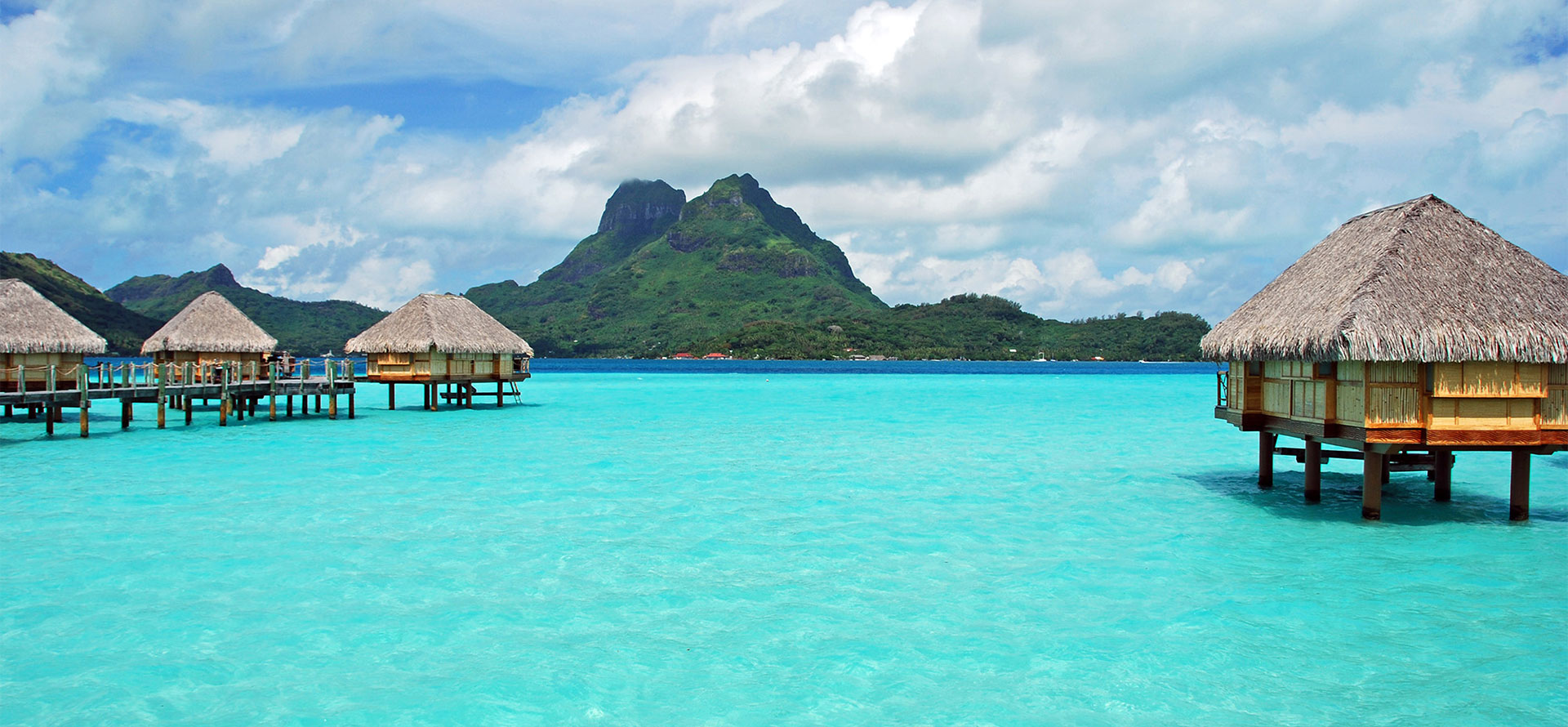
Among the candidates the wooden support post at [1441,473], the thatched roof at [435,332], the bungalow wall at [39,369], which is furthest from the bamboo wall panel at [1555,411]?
the bungalow wall at [39,369]

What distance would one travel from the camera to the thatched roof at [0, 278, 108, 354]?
21.7m

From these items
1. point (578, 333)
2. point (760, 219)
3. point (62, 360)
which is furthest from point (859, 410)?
point (760, 219)

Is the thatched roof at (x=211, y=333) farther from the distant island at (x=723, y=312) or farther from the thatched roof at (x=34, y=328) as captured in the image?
the distant island at (x=723, y=312)

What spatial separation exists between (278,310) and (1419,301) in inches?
4861

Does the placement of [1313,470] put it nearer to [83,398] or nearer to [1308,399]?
[1308,399]

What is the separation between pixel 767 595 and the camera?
336 inches

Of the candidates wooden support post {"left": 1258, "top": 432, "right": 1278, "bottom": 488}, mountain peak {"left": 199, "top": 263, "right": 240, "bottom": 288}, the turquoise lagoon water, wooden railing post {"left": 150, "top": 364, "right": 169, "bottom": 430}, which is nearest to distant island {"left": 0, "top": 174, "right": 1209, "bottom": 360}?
mountain peak {"left": 199, "top": 263, "right": 240, "bottom": 288}

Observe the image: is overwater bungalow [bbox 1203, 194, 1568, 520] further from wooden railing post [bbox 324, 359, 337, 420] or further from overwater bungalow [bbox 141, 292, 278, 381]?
overwater bungalow [bbox 141, 292, 278, 381]

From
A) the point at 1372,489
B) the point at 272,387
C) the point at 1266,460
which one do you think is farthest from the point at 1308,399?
the point at 272,387

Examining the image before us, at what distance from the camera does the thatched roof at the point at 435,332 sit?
29.0m

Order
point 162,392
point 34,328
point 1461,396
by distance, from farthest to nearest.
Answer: point 162,392, point 34,328, point 1461,396

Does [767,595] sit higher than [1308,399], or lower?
lower

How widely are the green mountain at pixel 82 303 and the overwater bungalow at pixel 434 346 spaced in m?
50.3

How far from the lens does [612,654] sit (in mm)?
6988
